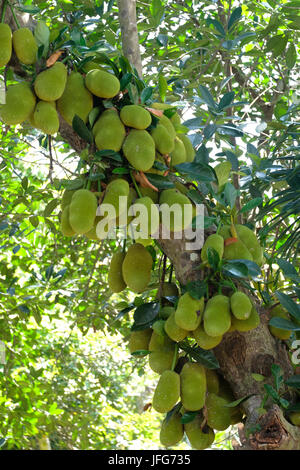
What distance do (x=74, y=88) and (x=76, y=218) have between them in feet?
0.79

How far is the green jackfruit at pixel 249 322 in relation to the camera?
89 cm

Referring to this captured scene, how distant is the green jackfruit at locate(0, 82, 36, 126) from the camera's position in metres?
0.89

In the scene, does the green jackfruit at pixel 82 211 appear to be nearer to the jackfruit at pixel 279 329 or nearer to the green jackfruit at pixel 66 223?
the green jackfruit at pixel 66 223

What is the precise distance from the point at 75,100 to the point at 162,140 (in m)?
0.17

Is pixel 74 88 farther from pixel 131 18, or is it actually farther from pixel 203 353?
pixel 203 353

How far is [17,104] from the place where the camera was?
2.93ft

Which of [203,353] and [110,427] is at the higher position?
[203,353]

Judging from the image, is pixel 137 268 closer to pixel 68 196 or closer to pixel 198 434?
pixel 68 196

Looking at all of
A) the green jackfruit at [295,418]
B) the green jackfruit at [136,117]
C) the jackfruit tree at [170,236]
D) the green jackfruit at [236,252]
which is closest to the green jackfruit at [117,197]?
the jackfruit tree at [170,236]

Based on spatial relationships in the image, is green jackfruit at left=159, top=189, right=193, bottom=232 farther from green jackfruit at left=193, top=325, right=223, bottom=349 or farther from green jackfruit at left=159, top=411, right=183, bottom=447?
green jackfruit at left=159, top=411, right=183, bottom=447

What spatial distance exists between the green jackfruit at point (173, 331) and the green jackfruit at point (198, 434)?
145 millimetres

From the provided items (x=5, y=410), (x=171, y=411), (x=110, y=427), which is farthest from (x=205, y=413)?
(x=110, y=427)

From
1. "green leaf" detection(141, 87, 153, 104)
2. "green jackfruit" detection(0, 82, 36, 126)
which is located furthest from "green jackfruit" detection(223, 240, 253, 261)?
"green jackfruit" detection(0, 82, 36, 126)

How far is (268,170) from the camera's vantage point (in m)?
1.49
